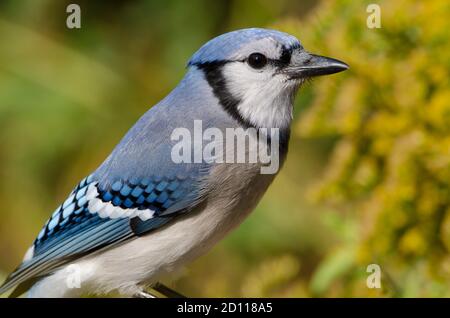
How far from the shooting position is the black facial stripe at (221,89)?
2.01 meters

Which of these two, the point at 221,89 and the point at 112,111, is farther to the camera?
the point at 112,111

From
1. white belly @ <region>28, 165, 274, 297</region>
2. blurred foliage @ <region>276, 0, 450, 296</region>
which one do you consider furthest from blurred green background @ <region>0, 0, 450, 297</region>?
white belly @ <region>28, 165, 274, 297</region>

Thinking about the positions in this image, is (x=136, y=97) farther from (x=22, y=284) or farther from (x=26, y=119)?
(x=22, y=284)

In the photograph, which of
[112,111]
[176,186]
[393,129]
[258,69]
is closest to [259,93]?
[258,69]

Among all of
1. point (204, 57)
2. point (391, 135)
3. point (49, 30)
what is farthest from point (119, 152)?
point (49, 30)

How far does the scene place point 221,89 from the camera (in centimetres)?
204

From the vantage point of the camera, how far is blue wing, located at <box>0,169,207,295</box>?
1995 mm

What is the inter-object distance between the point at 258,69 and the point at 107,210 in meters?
0.49

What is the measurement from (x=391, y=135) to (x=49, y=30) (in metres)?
1.58

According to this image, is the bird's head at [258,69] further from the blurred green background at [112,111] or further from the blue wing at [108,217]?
the blurred green background at [112,111]

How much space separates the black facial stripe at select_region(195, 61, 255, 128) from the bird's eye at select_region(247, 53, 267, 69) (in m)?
0.06

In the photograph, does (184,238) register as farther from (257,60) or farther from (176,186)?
(257,60)

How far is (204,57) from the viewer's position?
200 centimetres

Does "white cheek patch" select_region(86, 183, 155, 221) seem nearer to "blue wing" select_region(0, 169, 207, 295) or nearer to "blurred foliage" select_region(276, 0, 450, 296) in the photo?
"blue wing" select_region(0, 169, 207, 295)
